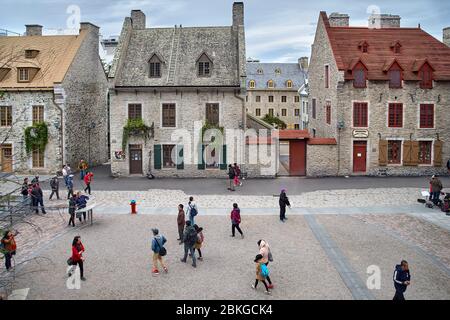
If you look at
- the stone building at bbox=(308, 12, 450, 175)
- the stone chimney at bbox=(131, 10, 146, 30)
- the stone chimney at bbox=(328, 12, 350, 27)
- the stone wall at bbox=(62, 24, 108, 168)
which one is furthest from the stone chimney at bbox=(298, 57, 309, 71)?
the stone chimney at bbox=(131, 10, 146, 30)

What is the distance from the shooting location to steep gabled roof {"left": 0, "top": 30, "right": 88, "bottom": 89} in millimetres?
34562

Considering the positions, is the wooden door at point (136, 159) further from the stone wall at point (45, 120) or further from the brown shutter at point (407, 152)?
the brown shutter at point (407, 152)

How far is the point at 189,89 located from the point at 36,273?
20.6m

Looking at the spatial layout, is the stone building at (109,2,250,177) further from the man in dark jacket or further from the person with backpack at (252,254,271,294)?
the man in dark jacket

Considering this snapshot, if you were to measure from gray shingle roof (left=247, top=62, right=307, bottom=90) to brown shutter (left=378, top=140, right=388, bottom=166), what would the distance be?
38.4 metres

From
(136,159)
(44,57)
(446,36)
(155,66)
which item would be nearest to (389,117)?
(446,36)

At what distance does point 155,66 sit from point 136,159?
677 centimetres

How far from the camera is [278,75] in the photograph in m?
72.4

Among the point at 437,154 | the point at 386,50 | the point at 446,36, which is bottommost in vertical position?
the point at 437,154

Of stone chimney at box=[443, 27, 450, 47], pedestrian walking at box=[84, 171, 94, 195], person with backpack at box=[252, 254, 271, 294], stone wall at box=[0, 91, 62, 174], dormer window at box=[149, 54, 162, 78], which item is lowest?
person with backpack at box=[252, 254, 271, 294]

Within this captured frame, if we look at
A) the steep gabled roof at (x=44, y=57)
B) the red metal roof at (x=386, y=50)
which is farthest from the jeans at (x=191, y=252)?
the red metal roof at (x=386, y=50)

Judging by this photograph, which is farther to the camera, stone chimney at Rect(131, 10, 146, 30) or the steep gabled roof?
stone chimney at Rect(131, 10, 146, 30)

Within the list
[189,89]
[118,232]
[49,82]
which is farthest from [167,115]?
[118,232]

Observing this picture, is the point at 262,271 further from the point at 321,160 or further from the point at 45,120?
the point at 45,120
